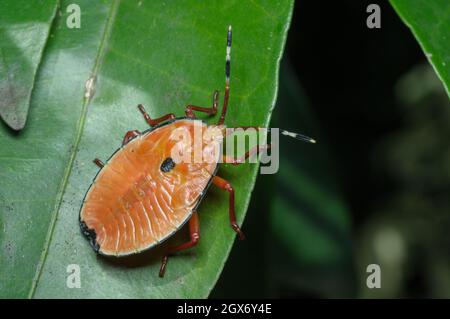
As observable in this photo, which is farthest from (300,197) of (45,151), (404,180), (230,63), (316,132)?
(45,151)

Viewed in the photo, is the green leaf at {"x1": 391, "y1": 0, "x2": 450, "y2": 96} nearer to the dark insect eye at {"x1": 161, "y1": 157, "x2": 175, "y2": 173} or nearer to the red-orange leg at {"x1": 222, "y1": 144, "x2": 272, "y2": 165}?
the red-orange leg at {"x1": 222, "y1": 144, "x2": 272, "y2": 165}

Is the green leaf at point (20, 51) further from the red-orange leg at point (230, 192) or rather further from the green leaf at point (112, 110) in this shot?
the red-orange leg at point (230, 192)

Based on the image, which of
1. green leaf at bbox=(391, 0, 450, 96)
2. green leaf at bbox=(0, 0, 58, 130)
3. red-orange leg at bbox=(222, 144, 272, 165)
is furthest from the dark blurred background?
green leaf at bbox=(0, 0, 58, 130)

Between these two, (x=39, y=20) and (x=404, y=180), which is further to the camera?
(x=404, y=180)

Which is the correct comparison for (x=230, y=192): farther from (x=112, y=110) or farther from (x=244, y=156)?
(x=112, y=110)

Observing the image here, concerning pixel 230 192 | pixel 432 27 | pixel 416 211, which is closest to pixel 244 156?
pixel 230 192
